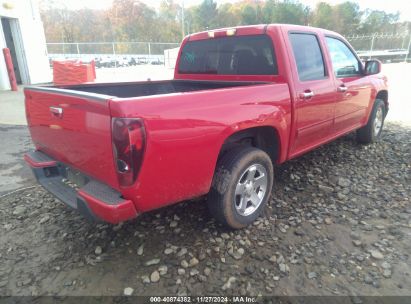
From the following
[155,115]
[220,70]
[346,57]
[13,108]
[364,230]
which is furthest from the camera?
[13,108]

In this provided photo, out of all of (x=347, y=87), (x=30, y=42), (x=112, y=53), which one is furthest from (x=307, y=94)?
(x=112, y=53)

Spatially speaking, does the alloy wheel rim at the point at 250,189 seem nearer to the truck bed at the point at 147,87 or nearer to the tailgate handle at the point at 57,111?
the truck bed at the point at 147,87

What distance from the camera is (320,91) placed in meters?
3.54

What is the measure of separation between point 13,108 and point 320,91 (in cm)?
836

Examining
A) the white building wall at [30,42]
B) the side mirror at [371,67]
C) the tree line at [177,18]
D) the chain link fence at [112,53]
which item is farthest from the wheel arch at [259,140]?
the tree line at [177,18]

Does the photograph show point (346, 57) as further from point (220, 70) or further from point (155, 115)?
point (155, 115)

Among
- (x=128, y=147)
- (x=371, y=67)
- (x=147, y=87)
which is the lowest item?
(x=128, y=147)

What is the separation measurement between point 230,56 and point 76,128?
213 centimetres

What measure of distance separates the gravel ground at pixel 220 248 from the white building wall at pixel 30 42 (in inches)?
433

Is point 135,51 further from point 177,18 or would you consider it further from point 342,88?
point 177,18

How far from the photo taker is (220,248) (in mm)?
2709

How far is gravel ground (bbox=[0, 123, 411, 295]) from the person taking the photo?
91.8 inches

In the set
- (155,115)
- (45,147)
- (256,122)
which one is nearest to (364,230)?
(256,122)

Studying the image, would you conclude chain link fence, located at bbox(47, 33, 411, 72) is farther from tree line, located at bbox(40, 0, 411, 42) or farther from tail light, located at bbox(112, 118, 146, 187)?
tail light, located at bbox(112, 118, 146, 187)
